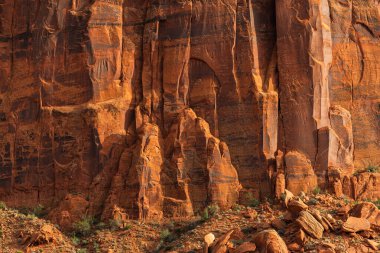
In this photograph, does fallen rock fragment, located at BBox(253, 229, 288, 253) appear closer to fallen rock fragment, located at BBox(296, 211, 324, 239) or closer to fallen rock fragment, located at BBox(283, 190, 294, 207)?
fallen rock fragment, located at BBox(296, 211, 324, 239)

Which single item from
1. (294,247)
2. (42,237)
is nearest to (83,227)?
(42,237)

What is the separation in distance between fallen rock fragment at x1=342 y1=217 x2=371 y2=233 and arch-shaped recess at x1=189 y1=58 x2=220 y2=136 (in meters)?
8.21

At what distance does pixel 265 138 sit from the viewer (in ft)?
171

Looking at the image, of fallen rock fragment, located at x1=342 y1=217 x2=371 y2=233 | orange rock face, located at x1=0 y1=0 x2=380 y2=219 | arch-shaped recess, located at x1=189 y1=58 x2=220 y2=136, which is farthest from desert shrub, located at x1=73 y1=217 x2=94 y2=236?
fallen rock fragment, located at x1=342 y1=217 x2=371 y2=233

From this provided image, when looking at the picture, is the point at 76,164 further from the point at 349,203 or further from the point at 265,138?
the point at 349,203

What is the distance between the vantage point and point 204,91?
5322 cm

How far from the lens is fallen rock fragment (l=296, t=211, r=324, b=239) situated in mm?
46281

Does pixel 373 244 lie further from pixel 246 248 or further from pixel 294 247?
pixel 246 248

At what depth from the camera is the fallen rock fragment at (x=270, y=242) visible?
147 feet

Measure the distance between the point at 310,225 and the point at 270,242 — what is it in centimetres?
202

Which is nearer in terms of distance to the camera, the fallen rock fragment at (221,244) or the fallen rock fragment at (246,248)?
the fallen rock fragment at (246,248)

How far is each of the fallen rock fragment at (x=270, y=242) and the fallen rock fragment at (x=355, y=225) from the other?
8.36 feet

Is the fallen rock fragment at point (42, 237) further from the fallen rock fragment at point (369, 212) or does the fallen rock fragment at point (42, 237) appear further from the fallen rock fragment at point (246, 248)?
the fallen rock fragment at point (369, 212)

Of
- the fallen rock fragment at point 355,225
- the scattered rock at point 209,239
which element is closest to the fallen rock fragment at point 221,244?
the scattered rock at point 209,239
